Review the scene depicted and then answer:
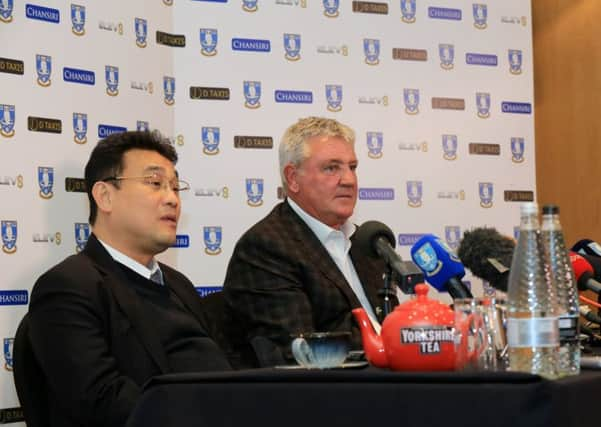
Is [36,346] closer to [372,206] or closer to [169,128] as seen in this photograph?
[169,128]

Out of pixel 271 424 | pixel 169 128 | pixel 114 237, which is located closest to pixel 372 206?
pixel 169 128

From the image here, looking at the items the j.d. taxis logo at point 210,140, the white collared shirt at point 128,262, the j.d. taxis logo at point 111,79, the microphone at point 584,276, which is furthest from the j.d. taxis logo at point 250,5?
the microphone at point 584,276

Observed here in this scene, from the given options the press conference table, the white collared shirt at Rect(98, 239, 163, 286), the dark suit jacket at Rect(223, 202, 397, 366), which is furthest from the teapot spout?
the white collared shirt at Rect(98, 239, 163, 286)

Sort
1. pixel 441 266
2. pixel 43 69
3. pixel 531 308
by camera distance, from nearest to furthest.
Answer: pixel 531 308, pixel 441 266, pixel 43 69

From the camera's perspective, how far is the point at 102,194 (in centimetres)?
328

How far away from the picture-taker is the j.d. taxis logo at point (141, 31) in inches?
181

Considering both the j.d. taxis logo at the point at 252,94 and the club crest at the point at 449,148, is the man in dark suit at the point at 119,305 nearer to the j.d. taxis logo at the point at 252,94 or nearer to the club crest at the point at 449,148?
the j.d. taxis logo at the point at 252,94

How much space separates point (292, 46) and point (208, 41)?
44cm

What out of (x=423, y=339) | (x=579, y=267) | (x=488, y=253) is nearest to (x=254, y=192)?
(x=488, y=253)

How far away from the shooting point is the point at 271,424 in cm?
Result: 176

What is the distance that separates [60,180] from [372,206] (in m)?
1.68

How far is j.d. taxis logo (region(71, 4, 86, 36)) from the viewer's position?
13.9 ft

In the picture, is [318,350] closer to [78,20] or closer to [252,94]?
[78,20]

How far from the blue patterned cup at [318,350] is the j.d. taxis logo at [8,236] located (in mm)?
2149
